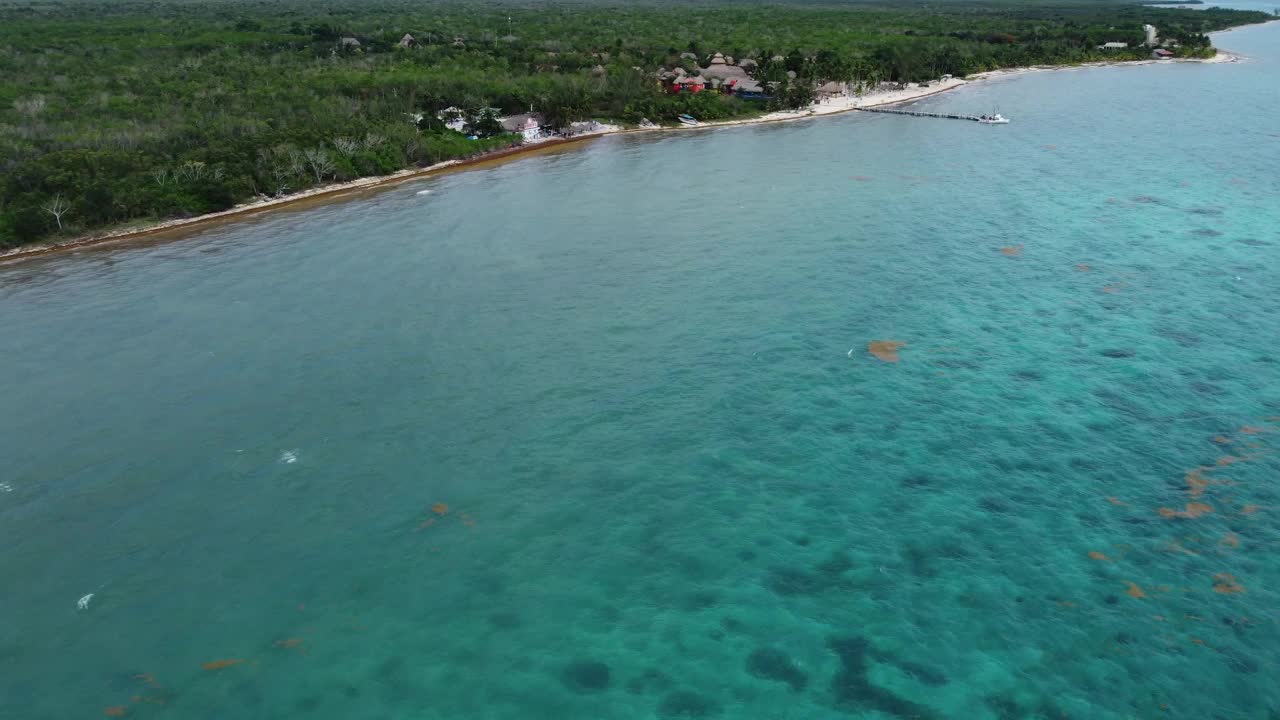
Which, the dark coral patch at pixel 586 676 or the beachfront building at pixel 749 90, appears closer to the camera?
the dark coral patch at pixel 586 676

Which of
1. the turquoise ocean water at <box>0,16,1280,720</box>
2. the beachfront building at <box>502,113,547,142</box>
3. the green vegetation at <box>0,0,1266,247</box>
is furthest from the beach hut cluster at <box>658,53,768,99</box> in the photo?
the turquoise ocean water at <box>0,16,1280,720</box>

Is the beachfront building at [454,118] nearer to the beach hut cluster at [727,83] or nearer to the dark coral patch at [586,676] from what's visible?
the beach hut cluster at [727,83]

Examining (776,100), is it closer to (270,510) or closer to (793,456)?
(793,456)

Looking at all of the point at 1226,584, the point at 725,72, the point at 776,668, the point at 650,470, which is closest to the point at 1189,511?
the point at 1226,584

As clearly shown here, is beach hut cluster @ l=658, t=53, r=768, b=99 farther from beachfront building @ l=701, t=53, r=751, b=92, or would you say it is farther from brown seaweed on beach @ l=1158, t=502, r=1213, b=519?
brown seaweed on beach @ l=1158, t=502, r=1213, b=519

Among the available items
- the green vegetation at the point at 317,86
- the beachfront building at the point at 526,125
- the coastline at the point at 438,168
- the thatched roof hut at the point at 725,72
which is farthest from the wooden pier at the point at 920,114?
the beachfront building at the point at 526,125

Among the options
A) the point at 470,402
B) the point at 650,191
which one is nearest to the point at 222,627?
the point at 470,402
